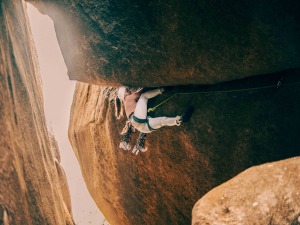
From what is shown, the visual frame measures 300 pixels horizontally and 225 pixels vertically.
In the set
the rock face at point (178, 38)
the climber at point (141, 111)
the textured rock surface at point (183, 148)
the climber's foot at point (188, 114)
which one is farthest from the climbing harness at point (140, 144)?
the rock face at point (178, 38)

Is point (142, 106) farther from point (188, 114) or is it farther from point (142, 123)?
point (188, 114)

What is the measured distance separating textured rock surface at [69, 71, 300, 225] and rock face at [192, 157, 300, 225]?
1.06 meters

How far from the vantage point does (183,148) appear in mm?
4645

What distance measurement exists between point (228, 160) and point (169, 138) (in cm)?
122

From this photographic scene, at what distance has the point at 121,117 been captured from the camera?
5777mm

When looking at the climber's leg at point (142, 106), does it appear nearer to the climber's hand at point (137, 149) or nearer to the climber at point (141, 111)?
the climber at point (141, 111)

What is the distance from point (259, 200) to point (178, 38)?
215 cm

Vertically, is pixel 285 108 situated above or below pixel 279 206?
above

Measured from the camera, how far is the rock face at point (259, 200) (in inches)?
87.3

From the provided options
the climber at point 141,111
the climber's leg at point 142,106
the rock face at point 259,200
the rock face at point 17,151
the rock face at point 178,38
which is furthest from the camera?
the climber's leg at point 142,106

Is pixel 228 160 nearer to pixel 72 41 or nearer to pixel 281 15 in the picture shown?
pixel 281 15

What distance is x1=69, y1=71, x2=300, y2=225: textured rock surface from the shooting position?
352 centimetres

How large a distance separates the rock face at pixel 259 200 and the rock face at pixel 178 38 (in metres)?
1.36

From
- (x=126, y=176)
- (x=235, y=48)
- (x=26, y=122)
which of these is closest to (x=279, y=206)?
(x=235, y=48)
